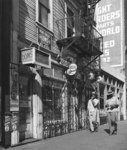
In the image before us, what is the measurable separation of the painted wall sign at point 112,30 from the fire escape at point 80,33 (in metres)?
8.69

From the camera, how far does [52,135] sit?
1172cm

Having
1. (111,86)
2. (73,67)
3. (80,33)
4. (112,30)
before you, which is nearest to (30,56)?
(73,67)

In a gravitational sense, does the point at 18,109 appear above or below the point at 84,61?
below

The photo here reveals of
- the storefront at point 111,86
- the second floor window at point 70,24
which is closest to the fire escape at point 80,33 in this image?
the second floor window at point 70,24

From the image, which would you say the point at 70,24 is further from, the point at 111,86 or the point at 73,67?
the point at 111,86

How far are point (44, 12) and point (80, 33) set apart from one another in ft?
7.96

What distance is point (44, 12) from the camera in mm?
12094

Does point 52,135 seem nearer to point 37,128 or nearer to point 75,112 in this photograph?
point 37,128

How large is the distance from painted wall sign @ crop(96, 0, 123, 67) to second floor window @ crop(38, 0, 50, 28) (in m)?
14.9

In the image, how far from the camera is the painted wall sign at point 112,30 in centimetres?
2617

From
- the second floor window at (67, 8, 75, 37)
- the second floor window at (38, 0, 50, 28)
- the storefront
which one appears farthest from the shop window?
the storefront

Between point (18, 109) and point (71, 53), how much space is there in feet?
19.0

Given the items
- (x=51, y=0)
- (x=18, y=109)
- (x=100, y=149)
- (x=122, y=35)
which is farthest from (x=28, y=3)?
(x=122, y=35)

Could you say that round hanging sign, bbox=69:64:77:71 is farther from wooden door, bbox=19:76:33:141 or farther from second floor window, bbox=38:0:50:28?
wooden door, bbox=19:76:33:141
